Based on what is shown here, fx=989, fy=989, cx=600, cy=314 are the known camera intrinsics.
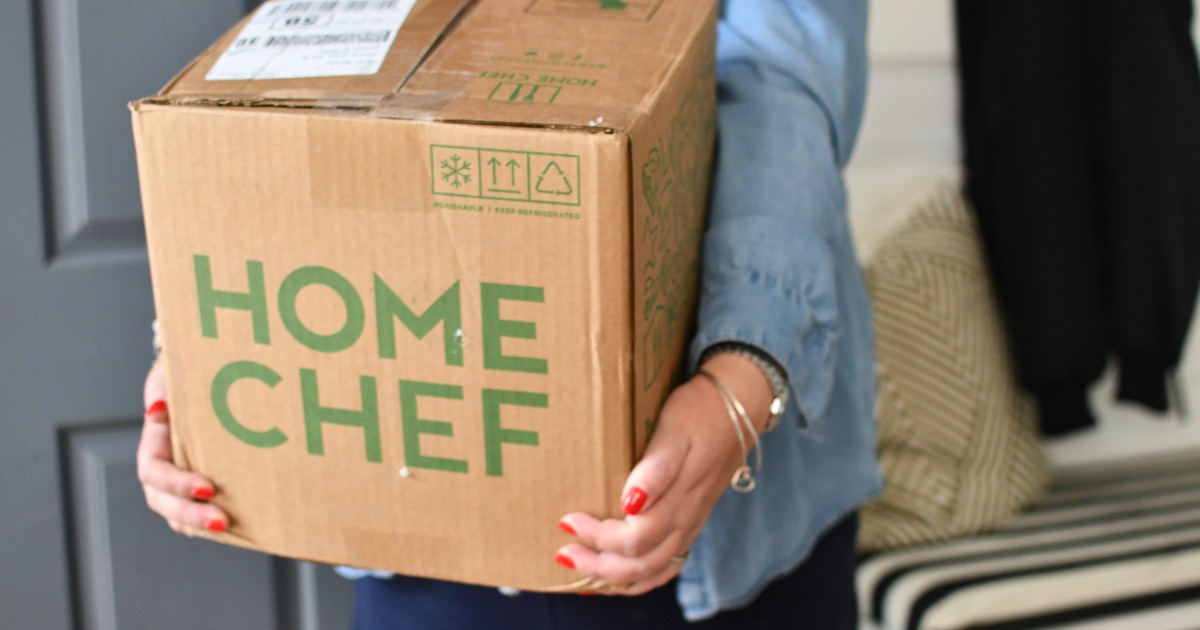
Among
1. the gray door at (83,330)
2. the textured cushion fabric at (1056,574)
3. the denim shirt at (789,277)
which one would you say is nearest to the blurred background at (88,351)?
the gray door at (83,330)

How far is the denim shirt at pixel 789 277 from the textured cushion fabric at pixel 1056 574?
673 mm

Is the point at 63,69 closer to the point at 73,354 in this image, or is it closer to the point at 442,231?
the point at 73,354

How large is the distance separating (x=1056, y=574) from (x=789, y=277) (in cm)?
103

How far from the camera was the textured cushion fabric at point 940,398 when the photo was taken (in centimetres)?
153

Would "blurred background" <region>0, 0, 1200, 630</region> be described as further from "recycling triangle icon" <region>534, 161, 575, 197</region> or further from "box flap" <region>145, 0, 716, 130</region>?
"recycling triangle icon" <region>534, 161, 575, 197</region>

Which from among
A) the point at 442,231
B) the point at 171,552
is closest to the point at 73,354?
the point at 171,552

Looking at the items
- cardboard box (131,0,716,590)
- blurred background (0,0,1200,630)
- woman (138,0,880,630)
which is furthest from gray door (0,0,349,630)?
cardboard box (131,0,716,590)

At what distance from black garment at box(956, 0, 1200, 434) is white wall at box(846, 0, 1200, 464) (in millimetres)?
160

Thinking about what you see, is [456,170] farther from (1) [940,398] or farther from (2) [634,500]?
(1) [940,398]

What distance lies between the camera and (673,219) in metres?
0.59

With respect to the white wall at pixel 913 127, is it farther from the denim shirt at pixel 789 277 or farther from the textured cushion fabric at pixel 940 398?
the denim shirt at pixel 789 277

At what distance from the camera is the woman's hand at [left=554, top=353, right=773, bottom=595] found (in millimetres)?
551

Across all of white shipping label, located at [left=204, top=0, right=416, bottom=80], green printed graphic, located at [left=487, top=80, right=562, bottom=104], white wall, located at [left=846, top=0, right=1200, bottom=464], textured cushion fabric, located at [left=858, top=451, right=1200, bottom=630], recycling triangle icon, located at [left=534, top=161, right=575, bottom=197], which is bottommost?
textured cushion fabric, located at [left=858, top=451, right=1200, bottom=630]

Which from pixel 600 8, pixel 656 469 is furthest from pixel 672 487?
pixel 600 8
